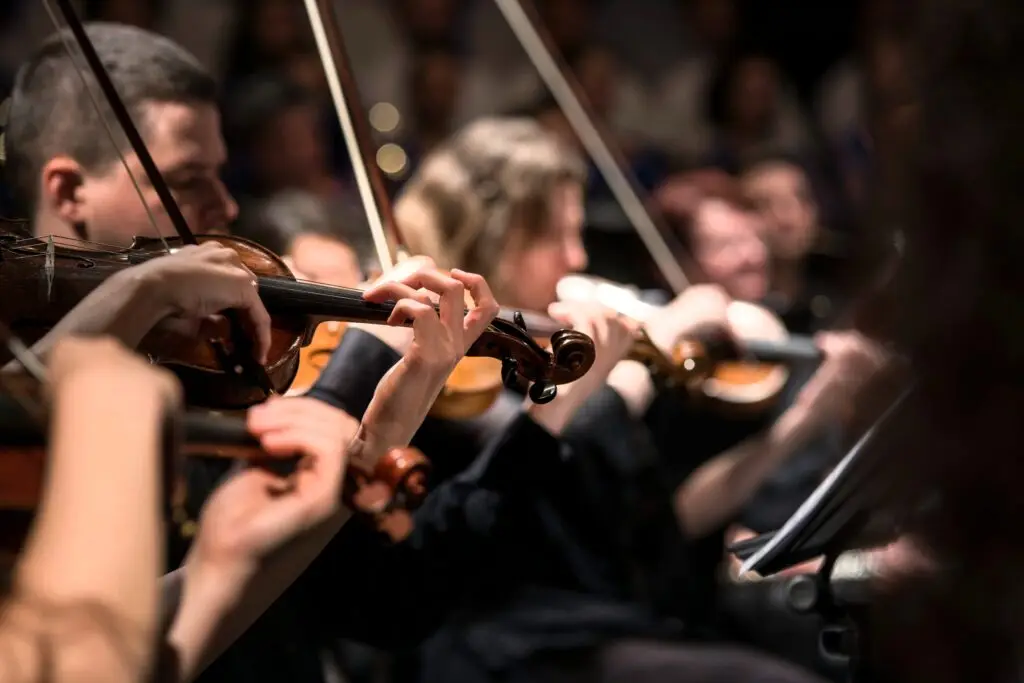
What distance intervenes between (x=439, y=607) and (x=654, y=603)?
553 mm

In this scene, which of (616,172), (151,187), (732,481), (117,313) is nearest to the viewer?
(117,313)

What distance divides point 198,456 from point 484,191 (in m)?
0.80

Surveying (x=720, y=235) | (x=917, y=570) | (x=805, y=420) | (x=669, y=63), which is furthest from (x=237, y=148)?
(x=669, y=63)

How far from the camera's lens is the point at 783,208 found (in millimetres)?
2621

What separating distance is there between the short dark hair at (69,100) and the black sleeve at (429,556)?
37 centimetres

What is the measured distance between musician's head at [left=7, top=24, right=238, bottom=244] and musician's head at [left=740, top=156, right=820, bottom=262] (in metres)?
1.65

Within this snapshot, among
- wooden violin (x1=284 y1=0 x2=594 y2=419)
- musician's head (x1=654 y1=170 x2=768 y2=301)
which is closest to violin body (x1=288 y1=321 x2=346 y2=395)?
wooden violin (x1=284 y1=0 x2=594 y2=419)

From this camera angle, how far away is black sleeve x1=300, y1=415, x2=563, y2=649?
45.0 inches

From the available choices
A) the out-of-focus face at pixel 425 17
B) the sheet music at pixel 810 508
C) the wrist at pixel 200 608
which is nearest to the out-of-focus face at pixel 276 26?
the out-of-focus face at pixel 425 17

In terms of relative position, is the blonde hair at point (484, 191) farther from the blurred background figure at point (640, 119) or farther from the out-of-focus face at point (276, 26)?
the out-of-focus face at point (276, 26)

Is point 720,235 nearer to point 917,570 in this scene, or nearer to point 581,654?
point 581,654

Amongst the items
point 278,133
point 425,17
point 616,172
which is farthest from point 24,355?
point 425,17

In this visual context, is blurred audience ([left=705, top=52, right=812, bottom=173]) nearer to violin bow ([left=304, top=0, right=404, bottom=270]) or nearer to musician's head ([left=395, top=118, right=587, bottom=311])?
musician's head ([left=395, top=118, right=587, bottom=311])

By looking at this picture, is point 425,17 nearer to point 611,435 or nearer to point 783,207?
point 783,207
